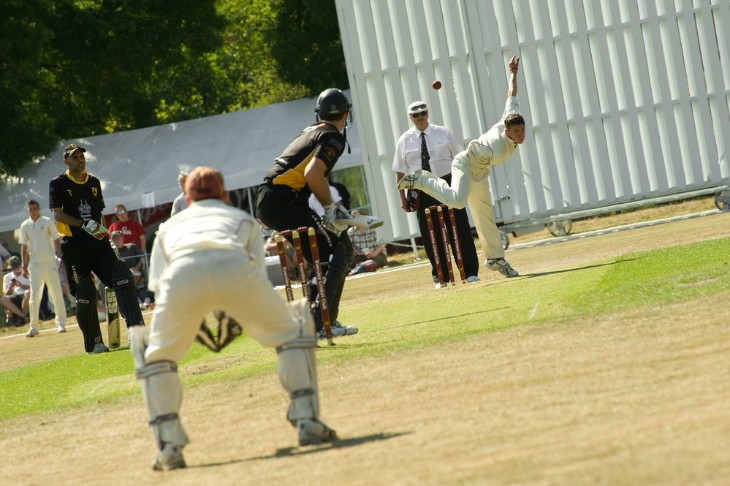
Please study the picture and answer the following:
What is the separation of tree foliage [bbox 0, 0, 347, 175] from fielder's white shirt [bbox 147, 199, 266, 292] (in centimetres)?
2564

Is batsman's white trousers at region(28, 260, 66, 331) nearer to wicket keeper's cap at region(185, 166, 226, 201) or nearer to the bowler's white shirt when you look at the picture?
the bowler's white shirt

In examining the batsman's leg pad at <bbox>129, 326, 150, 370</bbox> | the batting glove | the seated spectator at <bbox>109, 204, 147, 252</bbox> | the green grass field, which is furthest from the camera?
the seated spectator at <bbox>109, 204, 147, 252</bbox>

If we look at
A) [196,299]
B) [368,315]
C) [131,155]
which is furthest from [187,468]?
[131,155]

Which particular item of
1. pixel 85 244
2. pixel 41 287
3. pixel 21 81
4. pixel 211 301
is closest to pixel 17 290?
pixel 41 287

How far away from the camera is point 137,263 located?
87.4ft

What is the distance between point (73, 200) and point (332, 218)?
480 cm

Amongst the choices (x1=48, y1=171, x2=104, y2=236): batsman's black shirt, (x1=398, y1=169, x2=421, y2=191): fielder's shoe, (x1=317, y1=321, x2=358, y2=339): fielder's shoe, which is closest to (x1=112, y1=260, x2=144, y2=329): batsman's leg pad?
(x1=48, y1=171, x2=104, y2=236): batsman's black shirt

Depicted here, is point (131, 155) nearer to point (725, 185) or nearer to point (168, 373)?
point (725, 185)

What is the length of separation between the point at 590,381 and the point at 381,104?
1579 cm

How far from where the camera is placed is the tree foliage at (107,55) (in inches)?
1294

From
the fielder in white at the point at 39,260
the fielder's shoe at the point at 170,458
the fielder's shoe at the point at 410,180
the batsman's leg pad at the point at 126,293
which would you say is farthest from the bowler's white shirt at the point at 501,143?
the fielder in white at the point at 39,260

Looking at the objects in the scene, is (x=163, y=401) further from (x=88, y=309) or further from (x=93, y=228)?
(x=88, y=309)

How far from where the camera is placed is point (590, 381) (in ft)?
23.7

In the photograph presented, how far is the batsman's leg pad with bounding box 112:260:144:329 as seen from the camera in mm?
14164
